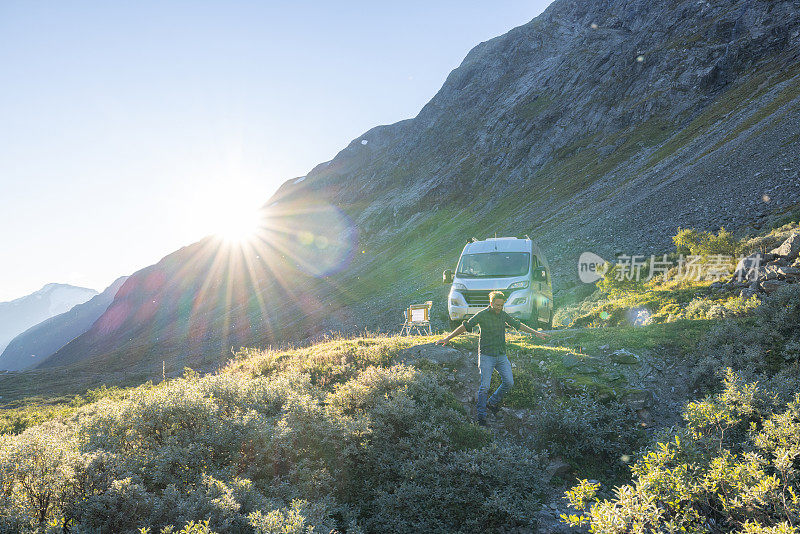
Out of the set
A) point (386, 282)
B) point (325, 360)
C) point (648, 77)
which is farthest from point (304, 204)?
point (325, 360)

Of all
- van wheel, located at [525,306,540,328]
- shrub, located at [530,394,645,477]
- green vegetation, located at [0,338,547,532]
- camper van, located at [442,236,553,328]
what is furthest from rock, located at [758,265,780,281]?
green vegetation, located at [0,338,547,532]

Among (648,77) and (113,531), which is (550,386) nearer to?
(113,531)

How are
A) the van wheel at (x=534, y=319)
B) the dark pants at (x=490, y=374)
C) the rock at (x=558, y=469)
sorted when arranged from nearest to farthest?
the rock at (x=558, y=469), the dark pants at (x=490, y=374), the van wheel at (x=534, y=319)

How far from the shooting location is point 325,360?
30.0ft

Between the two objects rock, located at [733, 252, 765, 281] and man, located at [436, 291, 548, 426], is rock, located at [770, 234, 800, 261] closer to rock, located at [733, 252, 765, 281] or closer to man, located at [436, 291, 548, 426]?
rock, located at [733, 252, 765, 281]

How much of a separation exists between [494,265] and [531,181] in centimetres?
6036

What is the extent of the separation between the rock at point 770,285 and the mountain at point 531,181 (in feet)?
48.5

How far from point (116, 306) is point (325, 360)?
5764 inches

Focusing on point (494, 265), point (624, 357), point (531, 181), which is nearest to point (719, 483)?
point (624, 357)

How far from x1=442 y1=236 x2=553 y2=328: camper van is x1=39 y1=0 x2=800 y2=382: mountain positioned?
556 inches

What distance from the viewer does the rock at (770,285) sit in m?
9.55

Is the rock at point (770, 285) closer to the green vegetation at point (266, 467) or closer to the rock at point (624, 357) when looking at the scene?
the rock at point (624, 357)

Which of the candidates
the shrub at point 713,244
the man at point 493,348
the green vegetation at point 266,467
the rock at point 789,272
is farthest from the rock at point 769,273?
the green vegetation at point 266,467

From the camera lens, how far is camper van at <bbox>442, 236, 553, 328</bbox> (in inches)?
458
